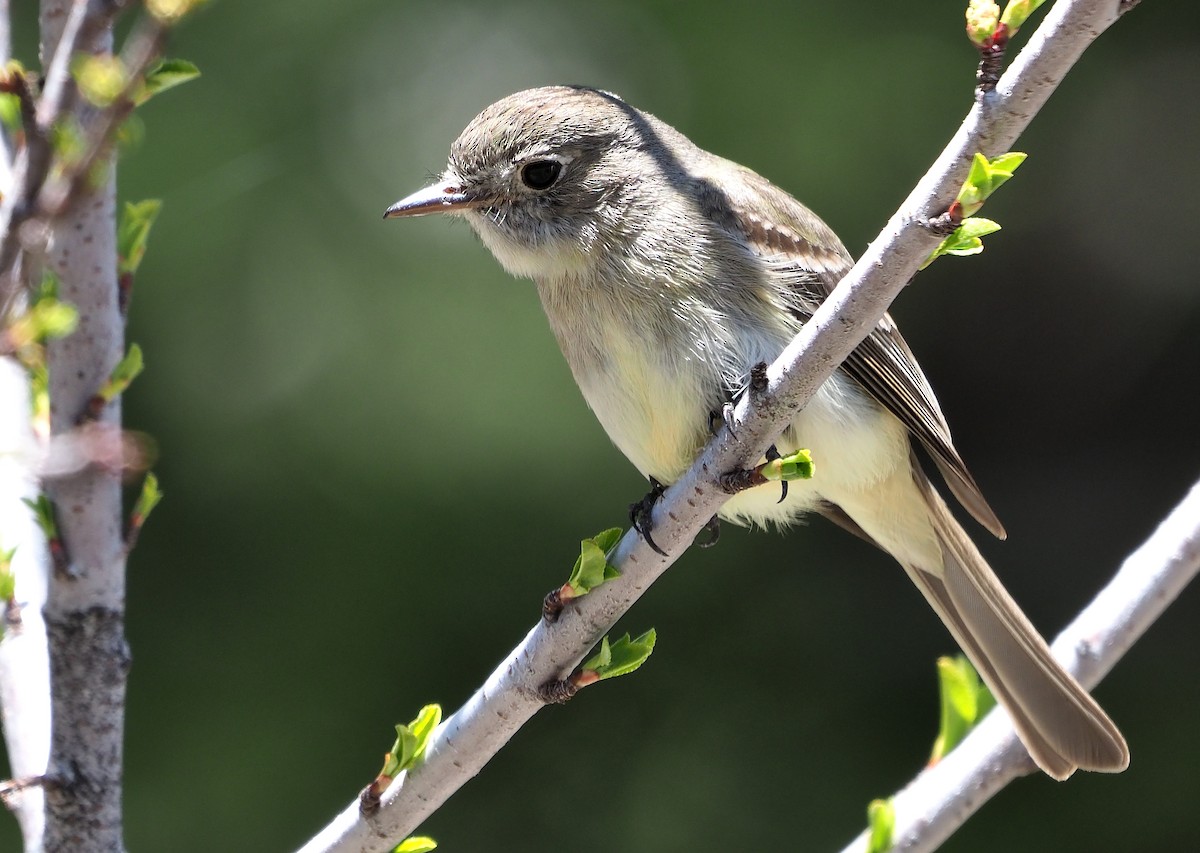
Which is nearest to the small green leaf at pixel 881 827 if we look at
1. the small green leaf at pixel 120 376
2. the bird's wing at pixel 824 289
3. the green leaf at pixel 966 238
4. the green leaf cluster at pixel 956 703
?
the green leaf cluster at pixel 956 703

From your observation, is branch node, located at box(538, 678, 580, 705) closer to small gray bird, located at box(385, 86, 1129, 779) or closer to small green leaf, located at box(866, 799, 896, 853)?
small green leaf, located at box(866, 799, 896, 853)

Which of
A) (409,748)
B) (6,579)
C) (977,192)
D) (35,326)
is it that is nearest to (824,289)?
(977,192)

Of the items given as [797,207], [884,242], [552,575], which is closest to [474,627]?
[552,575]

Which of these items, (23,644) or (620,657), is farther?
(23,644)

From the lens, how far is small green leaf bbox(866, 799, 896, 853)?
2.06 m

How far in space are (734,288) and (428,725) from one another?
1229mm

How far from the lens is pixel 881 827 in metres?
2.07

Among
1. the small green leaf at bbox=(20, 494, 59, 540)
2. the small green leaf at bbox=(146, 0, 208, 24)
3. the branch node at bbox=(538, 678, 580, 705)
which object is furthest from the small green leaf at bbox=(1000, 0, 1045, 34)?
the small green leaf at bbox=(20, 494, 59, 540)

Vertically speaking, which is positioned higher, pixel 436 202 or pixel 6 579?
pixel 436 202

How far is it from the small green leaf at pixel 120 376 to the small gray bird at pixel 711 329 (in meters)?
1.06

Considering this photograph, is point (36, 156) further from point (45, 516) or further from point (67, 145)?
point (45, 516)

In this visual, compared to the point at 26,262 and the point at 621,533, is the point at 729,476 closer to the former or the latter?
the point at 621,533

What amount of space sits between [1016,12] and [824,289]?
1446mm

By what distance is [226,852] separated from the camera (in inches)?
170
